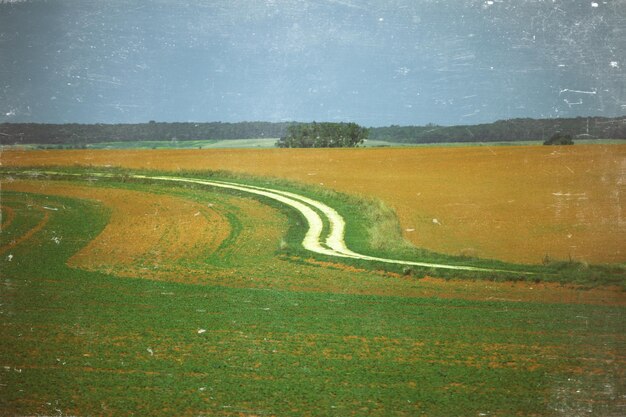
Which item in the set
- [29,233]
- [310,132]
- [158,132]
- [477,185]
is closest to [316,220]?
[29,233]

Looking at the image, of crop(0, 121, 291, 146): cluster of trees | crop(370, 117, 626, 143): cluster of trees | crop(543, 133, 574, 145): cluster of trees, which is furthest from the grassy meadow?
crop(543, 133, 574, 145): cluster of trees

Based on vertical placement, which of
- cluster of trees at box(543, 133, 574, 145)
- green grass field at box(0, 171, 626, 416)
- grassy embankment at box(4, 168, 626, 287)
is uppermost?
cluster of trees at box(543, 133, 574, 145)

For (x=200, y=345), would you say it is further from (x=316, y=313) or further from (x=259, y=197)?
(x=259, y=197)

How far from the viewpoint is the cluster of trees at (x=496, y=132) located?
116 feet

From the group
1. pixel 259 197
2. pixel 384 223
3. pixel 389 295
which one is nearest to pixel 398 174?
pixel 259 197

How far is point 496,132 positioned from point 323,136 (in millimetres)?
A: 18303

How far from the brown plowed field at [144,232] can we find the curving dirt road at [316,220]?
9.65ft

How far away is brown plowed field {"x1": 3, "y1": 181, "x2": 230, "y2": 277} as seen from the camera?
16469 mm

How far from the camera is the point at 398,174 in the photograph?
40312mm

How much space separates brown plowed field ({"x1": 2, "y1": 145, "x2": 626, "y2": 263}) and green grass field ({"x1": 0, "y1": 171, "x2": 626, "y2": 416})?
6741 millimetres

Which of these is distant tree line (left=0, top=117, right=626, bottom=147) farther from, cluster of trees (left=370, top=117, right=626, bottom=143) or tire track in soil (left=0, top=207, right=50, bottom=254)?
tire track in soil (left=0, top=207, right=50, bottom=254)

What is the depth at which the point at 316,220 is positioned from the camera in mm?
23875

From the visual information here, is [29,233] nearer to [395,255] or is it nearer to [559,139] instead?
[395,255]

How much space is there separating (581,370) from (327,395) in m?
3.46
